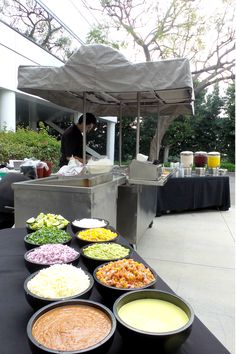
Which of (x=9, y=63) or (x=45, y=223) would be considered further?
(x=9, y=63)

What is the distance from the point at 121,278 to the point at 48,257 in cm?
42

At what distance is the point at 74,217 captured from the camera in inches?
103

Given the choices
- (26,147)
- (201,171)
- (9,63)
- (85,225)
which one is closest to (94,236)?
(85,225)

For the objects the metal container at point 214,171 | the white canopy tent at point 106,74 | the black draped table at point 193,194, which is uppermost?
the white canopy tent at point 106,74

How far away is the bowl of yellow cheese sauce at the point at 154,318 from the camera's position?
33.0 inches

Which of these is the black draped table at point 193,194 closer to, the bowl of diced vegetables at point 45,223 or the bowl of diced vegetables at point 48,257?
the bowl of diced vegetables at point 45,223

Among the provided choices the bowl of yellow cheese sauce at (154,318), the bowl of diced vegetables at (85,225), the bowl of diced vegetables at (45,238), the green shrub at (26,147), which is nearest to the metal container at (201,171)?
the green shrub at (26,147)

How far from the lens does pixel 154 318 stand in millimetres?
962

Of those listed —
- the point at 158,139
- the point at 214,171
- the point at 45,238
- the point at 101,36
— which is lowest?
the point at 45,238

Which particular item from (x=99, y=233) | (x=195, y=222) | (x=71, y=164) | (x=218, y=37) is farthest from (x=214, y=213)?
(x=218, y=37)

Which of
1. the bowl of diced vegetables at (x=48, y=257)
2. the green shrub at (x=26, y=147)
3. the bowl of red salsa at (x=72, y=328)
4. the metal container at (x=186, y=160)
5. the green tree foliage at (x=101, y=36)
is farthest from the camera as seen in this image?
the green tree foliage at (x=101, y=36)

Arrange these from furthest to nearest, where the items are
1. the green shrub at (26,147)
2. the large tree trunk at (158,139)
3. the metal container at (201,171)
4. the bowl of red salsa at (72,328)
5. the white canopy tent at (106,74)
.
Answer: the green shrub at (26,147) < the metal container at (201,171) < the large tree trunk at (158,139) < the white canopy tent at (106,74) < the bowl of red salsa at (72,328)

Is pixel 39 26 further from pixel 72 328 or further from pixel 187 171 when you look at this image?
pixel 72 328

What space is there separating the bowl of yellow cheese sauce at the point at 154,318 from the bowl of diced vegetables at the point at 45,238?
718mm
